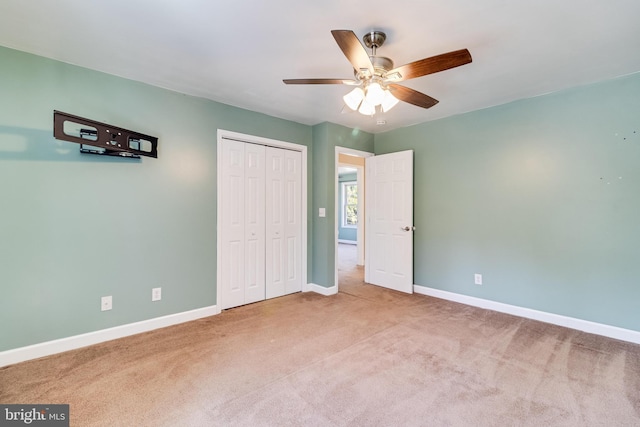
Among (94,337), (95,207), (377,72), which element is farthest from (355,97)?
(94,337)

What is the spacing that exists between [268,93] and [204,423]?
9.29 ft

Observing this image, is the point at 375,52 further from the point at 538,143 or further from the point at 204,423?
the point at 204,423

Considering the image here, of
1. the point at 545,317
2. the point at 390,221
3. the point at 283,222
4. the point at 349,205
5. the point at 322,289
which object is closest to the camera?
the point at 545,317

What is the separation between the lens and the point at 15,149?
7.55 ft

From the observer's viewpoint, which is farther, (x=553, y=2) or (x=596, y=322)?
(x=596, y=322)

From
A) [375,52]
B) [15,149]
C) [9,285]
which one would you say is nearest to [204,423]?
[9,285]

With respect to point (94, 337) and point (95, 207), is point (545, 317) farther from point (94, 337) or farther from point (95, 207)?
point (95, 207)

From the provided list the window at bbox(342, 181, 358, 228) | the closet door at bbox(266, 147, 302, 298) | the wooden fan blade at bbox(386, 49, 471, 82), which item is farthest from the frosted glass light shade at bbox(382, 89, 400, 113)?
the window at bbox(342, 181, 358, 228)

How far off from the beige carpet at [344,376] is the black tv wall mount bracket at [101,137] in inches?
66.3

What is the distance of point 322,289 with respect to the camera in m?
4.19

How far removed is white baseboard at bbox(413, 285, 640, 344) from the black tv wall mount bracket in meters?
3.79
